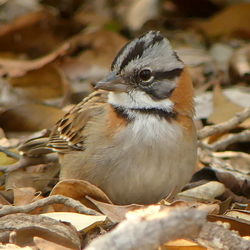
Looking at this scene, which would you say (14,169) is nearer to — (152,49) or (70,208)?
(70,208)

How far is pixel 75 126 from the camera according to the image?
464 centimetres

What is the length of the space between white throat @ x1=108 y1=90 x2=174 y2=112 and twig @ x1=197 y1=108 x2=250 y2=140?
1.05 metres

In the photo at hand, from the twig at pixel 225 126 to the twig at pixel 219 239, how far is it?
2.17 meters

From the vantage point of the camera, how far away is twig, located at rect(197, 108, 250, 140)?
17.1ft

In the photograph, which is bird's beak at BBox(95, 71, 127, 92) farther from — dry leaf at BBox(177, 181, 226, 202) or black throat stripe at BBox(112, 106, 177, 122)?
dry leaf at BBox(177, 181, 226, 202)

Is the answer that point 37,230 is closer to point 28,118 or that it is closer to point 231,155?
point 28,118

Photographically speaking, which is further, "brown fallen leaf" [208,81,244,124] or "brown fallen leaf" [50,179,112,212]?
"brown fallen leaf" [208,81,244,124]

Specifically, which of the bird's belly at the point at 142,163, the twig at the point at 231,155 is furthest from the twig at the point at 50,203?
the twig at the point at 231,155

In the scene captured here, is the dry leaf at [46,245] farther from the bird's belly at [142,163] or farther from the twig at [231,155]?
the twig at [231,155]

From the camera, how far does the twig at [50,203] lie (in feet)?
12.0

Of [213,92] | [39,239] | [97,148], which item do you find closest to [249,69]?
[213,92]

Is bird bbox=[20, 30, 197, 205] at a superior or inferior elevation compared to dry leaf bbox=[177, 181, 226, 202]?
superior

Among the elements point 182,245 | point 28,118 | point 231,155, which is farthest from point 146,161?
point 28,118

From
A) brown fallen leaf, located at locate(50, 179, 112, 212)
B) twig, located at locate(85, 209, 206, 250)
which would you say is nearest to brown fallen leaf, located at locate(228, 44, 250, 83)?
brown fallen leaf, located at locate(50, 179, 112, 212)
